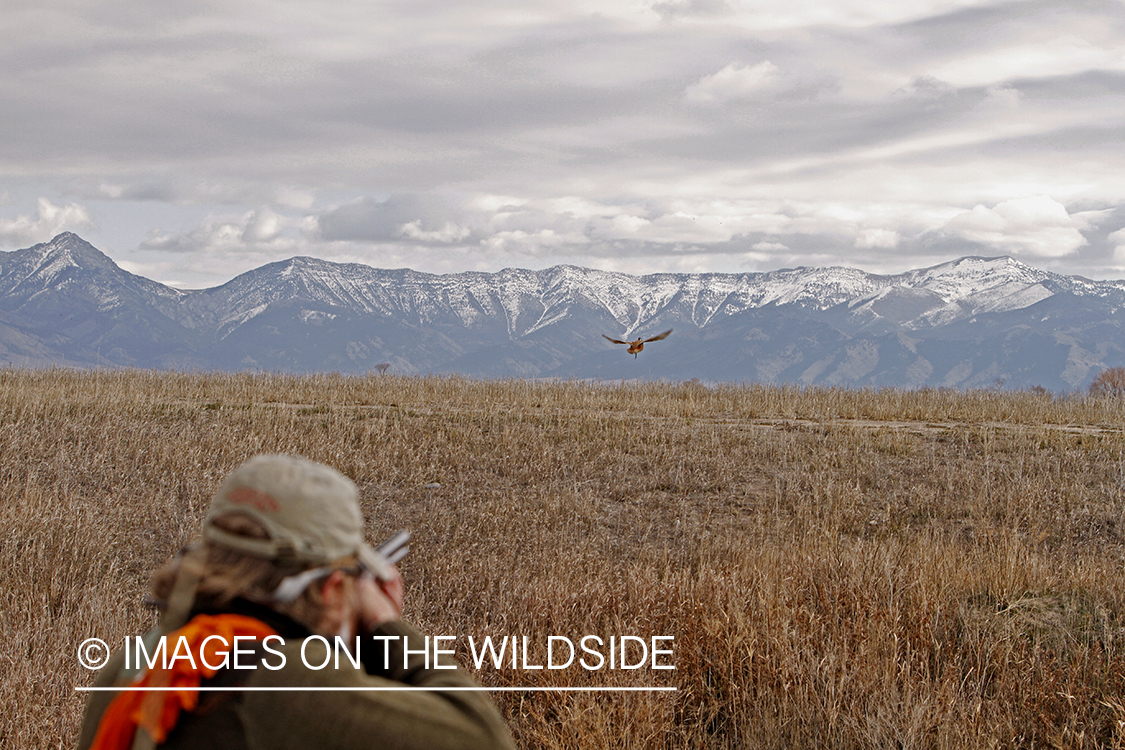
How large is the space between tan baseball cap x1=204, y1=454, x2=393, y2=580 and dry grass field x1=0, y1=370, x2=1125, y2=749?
124 inches

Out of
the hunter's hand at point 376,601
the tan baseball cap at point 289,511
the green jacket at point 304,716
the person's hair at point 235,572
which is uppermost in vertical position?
the tan baseball cap at point 289,511

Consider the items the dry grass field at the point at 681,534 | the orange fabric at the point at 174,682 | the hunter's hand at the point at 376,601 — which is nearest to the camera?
the orange fabric at the point at 174,682

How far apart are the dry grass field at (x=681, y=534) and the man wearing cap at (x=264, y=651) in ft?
9.94

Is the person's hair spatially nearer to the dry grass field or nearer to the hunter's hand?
the hunter's hand

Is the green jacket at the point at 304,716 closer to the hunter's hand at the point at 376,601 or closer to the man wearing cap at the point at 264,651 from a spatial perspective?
the man wearing cap at the point at 264,651

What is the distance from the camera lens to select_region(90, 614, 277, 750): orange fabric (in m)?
1.60

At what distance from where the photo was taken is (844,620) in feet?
18.5

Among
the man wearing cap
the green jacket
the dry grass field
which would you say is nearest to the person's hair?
the man wearing cap

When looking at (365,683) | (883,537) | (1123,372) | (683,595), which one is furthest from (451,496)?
(1123,372)

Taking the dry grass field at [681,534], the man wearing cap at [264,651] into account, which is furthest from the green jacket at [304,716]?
the dry grass field at [681,534]

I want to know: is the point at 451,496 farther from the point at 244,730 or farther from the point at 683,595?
the point at 244,730

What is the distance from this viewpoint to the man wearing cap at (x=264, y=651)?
A: 1.61 metres

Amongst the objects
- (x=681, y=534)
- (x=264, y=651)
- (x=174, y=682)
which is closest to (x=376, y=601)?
(x=264, y=651)

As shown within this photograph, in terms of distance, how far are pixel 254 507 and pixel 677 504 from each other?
1111 cm
